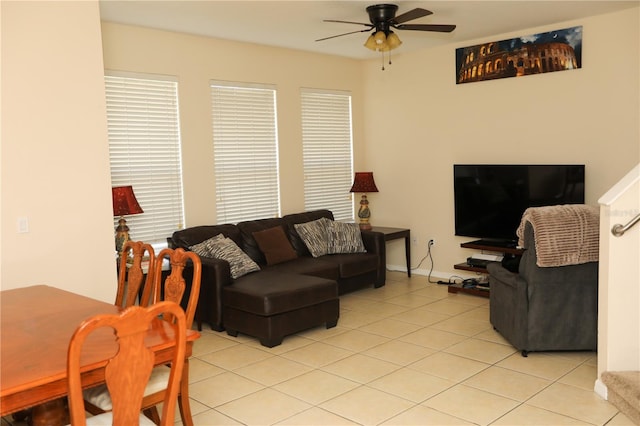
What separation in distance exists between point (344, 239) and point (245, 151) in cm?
144

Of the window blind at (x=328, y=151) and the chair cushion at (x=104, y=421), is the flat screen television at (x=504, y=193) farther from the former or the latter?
the chair cushion at (x=104, y=421)

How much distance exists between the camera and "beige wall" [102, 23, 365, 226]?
5.39 m

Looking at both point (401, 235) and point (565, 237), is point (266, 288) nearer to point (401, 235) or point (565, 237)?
point (565, 237)

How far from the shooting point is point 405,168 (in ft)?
23.6

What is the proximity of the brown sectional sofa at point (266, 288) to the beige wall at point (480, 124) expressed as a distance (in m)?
1.29

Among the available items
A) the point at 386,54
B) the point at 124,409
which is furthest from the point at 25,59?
the point at 386,54

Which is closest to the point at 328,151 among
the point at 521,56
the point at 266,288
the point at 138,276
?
the point at 521,56

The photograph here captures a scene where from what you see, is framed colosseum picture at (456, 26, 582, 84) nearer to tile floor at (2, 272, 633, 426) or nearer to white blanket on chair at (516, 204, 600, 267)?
white blanket on chair at (516, 204, 600, 267)

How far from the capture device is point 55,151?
3918 mm

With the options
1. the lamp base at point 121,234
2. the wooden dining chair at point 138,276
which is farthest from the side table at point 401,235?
the wooden dining chair at point 138,276

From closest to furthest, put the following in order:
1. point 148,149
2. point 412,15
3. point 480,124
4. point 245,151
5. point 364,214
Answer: point 412,15
point 148,149
point 245,151
point 480,124
point 364,214

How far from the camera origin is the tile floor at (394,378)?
3.38m

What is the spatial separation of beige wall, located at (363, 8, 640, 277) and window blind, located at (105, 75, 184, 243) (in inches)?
109

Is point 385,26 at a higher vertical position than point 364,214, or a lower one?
higher
